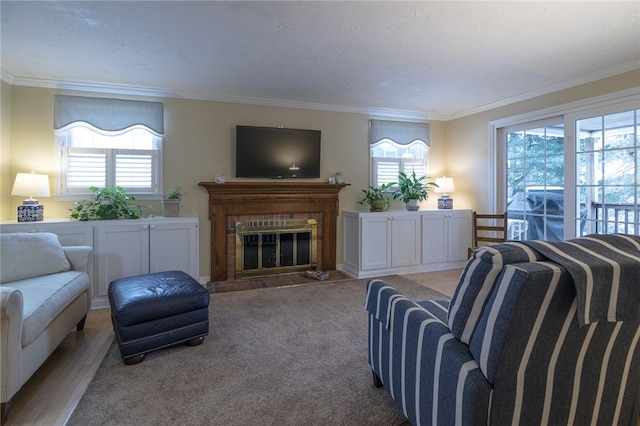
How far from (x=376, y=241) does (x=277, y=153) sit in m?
1.76

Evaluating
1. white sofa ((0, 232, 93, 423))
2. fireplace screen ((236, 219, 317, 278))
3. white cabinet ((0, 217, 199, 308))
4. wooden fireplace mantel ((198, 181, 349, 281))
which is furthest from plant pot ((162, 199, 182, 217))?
white sofa ((0, 232, 93, 423))

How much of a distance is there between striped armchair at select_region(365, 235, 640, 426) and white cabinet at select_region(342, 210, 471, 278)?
303 centimetres

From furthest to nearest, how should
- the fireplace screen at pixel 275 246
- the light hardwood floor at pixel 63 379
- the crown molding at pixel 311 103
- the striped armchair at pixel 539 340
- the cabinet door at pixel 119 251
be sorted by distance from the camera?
the fireplace screen at pixel 275 246
the crown molding at pixel 311 103
the cabinet door at pixel 119 251
the light hardwood floor at pixel 63 379
the striped armchair at pixel 539 340

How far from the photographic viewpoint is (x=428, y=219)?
4.74 meters

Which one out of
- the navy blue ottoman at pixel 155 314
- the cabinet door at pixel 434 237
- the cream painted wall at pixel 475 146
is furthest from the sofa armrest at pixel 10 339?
the cream painted wall at pixel 475 146

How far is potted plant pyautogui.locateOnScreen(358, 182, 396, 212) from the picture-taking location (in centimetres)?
464

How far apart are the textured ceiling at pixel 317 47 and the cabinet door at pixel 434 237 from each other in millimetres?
1654

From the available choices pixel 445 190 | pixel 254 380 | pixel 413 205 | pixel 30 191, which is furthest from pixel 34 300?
pixel 445 190

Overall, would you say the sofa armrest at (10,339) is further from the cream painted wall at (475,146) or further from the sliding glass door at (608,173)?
the cream painted wall at (475,146)

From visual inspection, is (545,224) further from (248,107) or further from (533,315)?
(248,107)

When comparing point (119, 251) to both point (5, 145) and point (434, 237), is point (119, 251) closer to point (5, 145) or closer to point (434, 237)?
point (5, 145)

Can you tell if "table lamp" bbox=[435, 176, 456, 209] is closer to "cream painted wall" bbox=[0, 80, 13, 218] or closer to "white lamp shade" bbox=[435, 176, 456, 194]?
"white lamp shade" bbox=[435, 176, 456, 194]

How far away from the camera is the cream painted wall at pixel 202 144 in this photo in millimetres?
3551

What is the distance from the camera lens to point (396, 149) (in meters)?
5.16
